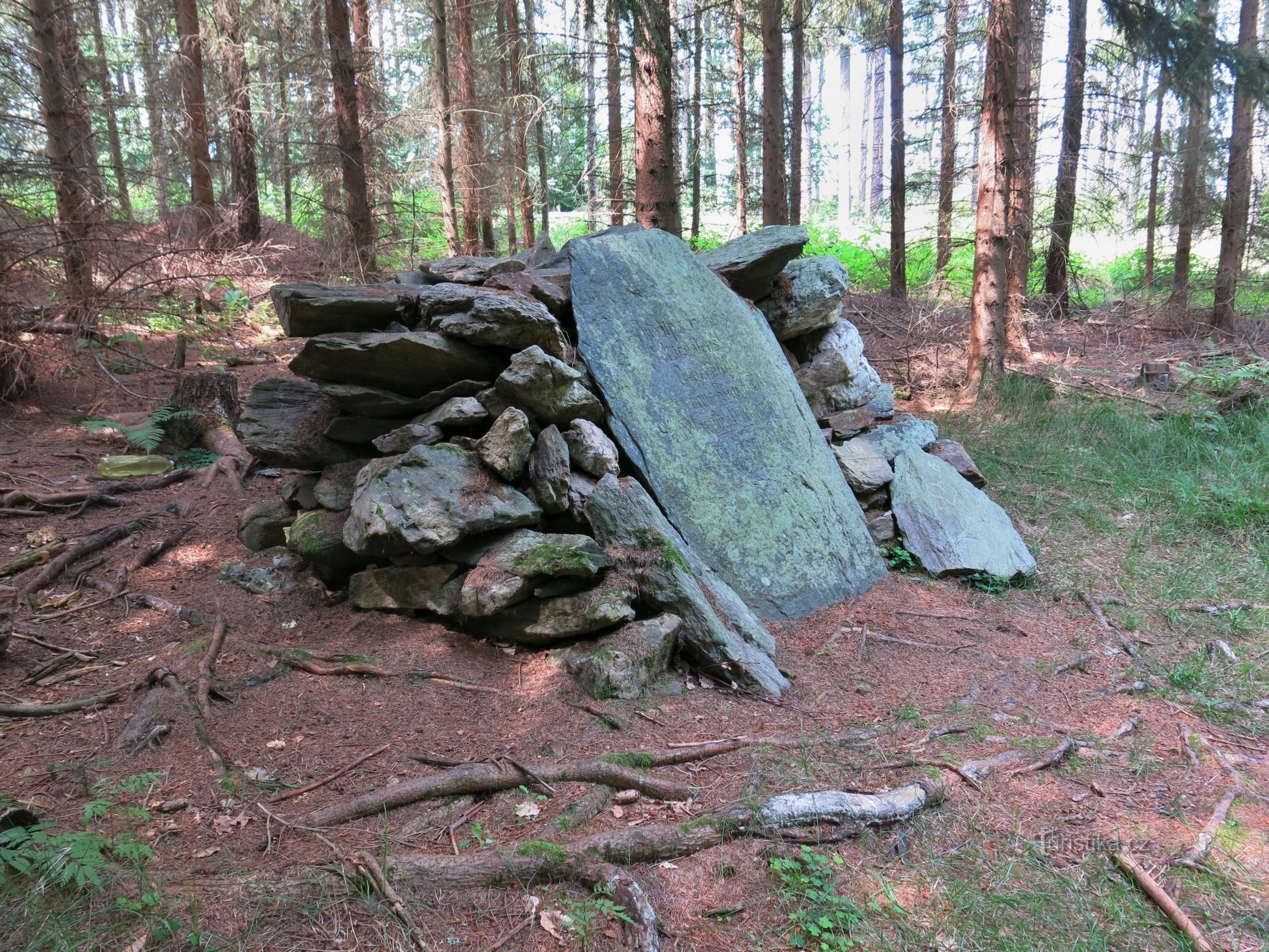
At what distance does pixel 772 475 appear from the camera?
16.9 ft

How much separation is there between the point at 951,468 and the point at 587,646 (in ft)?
12.4

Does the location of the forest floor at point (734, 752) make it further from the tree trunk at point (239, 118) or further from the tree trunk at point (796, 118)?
the tree trunk at point (796, 118)

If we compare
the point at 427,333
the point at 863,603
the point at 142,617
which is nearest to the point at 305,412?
the point at 427,333

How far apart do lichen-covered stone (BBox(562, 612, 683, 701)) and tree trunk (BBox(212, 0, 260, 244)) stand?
358 inches

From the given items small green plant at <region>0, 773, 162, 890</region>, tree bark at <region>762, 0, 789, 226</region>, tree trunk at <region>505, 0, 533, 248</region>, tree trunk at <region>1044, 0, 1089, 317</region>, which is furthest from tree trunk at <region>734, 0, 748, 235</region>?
small green plant at <region>0, 773, 162, 890</region>

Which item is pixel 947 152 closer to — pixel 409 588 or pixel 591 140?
pixel 591 140

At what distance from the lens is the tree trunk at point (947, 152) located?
9.69m

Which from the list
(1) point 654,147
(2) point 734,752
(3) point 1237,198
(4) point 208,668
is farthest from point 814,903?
(3) point 1237,198

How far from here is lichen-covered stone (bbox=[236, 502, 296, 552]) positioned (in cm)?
488

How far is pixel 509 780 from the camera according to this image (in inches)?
113

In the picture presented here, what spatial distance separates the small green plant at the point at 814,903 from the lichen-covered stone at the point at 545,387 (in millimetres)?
2735

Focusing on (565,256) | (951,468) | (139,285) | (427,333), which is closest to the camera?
(427,333)

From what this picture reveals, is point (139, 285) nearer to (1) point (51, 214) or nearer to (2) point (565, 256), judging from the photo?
(1) point (51, 214)

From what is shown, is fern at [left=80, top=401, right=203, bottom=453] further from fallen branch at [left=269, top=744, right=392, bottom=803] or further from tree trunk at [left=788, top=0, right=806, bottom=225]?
tree trunk at [left=788, top=0, right=806, bottom=225]
